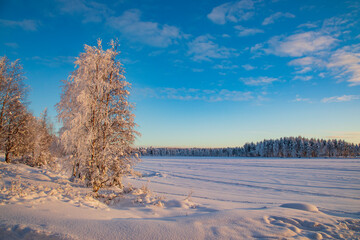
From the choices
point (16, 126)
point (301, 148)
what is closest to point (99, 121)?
point (16, 126)

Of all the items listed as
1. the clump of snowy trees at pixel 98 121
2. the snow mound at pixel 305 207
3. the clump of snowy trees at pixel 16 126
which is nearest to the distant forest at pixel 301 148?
the clump of snowy trees at pixel 16 126

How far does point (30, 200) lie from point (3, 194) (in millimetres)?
937

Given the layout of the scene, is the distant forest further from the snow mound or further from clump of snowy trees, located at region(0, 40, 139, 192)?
the snow mound

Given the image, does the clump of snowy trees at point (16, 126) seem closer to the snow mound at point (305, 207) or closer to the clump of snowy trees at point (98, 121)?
the clump of snowy trees at point (98, 121)

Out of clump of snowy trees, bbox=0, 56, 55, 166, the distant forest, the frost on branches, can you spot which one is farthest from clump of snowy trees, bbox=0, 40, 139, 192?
the distant forest

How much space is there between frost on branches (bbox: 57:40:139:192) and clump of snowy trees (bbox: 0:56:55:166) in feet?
22.8

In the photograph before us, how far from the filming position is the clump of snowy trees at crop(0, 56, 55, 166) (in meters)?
14.7

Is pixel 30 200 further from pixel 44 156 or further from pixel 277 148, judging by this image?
pixel 277 148

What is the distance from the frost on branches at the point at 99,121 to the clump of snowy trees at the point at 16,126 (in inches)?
274

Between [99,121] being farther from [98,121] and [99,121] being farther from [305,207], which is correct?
[305,207]

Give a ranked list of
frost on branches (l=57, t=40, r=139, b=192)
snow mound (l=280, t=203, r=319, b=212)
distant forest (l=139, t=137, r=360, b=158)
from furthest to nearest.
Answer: distant forest (l=139, t=137, r=360, b=158)
frost on branches (l=57, t=40, r=139, b=192)
snow mound (l=280, t=203, r=319, b=212)

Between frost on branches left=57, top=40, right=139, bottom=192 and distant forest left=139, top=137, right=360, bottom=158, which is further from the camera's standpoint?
distant forest left=139, top=137, right=360, bottom=158

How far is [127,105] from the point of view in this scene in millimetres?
11414

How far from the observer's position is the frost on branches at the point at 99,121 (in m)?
10.0
